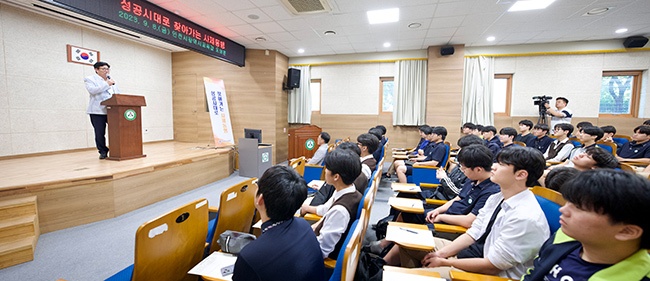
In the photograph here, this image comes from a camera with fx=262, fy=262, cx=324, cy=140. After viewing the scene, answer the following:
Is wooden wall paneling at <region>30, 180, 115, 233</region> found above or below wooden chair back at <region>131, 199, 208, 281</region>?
below

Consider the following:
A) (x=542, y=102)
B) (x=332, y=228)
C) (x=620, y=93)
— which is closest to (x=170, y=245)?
(x=332, y=228)

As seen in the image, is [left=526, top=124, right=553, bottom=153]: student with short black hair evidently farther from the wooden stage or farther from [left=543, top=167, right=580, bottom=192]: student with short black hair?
the wooden stage

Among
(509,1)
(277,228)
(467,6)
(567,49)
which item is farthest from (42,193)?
(567,49)

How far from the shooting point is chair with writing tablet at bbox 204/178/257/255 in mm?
1788

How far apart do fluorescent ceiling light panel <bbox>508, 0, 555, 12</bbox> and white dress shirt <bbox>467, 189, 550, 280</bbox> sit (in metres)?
4.13

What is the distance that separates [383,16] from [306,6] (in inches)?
55.9

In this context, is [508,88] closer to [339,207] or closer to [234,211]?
[339,207]

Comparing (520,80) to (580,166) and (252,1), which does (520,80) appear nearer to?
(580,166)

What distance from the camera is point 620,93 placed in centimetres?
614

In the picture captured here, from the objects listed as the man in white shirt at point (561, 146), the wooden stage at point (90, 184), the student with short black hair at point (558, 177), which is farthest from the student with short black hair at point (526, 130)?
the wooden stage at point (90, 184)

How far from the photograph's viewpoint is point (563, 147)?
4.18m

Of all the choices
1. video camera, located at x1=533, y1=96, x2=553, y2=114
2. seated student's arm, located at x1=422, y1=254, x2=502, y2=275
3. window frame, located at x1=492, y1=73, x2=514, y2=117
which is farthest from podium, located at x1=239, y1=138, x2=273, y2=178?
video camera, located at x1=533, y1=96, x2=553, y2=114

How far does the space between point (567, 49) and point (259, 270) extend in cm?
821

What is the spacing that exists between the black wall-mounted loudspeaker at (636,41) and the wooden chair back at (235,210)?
828 centimetres
